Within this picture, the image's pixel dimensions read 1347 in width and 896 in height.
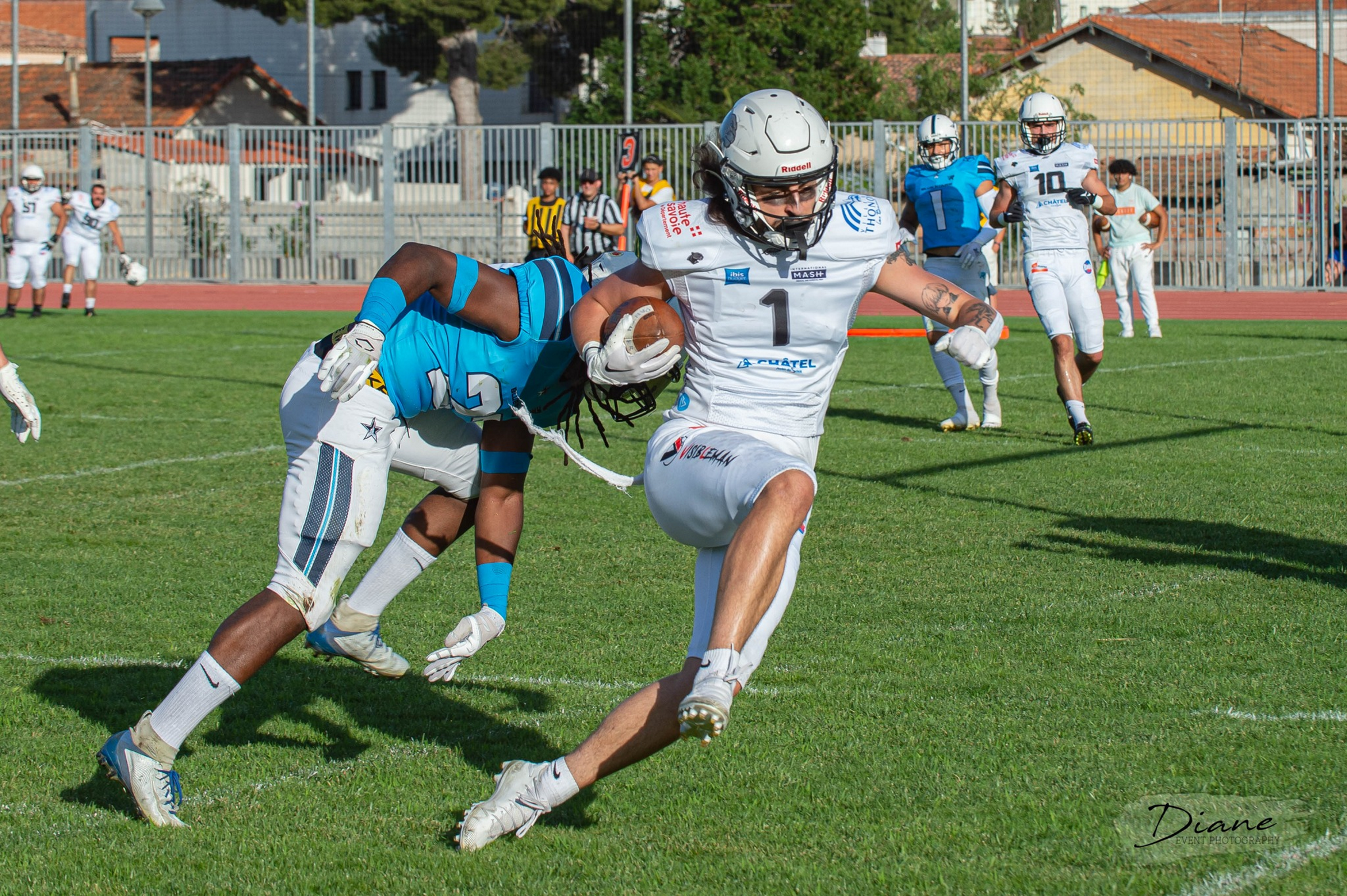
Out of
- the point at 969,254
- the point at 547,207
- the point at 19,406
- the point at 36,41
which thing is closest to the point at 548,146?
the point at 547,207

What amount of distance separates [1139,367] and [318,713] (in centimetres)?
1208

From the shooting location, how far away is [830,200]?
166 inches

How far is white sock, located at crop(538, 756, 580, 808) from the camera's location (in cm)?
387

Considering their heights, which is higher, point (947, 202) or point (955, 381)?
point (947, 202)

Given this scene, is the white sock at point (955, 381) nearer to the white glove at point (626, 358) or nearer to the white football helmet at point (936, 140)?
the white football helmet at point (936, 140)

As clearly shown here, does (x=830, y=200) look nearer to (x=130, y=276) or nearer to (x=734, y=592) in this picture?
(x=734, y=592)

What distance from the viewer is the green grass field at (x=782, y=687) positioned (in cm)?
389

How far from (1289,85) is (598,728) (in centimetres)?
4752

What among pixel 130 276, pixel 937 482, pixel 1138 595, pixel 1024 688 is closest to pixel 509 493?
pixel 1024 688

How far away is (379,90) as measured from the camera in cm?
5878

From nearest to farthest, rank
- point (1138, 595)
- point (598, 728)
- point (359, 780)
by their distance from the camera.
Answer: point (598, 728) → point (359, 780) → point (1138, 595)

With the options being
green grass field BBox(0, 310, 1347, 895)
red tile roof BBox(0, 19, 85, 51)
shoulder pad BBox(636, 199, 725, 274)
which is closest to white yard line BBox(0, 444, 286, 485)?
green grass field BBox(0, 310, 1347, 895)

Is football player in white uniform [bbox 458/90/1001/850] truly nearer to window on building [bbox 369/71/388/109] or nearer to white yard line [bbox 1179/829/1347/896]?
white yard line [bbox 1179/829/1347/896]

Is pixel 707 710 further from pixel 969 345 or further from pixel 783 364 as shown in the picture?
pixel 969 345
